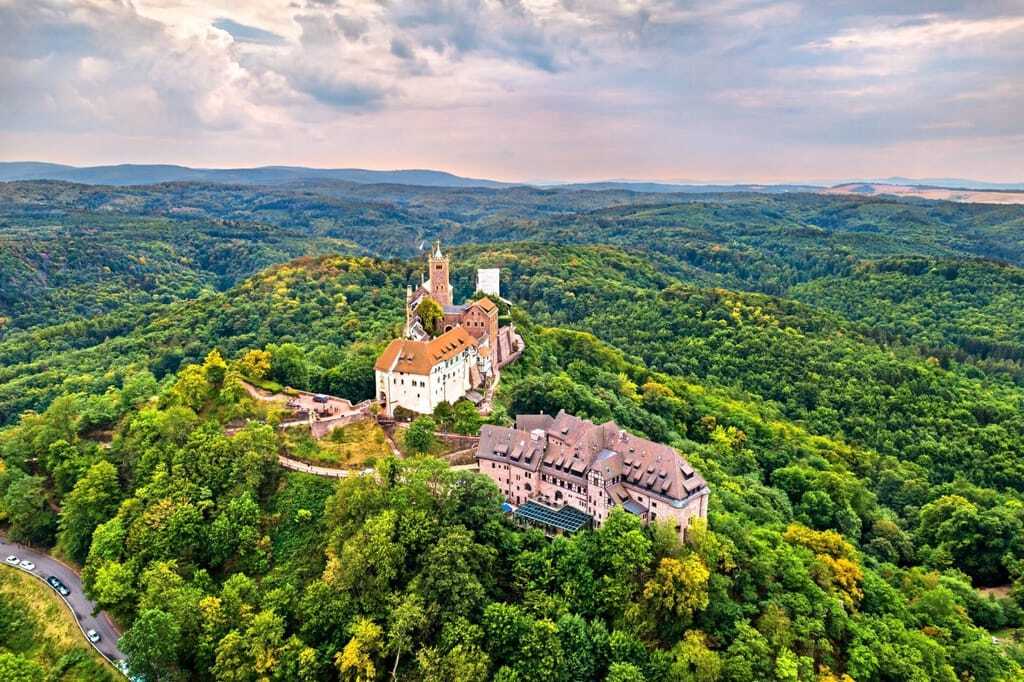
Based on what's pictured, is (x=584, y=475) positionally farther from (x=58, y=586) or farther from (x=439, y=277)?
(x=58, y=586)

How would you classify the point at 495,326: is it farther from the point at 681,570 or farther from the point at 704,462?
the point at 681,570

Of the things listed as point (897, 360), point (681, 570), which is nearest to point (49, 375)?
point (681, 570)

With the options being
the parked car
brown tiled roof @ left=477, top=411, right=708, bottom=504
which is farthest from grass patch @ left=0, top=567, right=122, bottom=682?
brown tiled roof @ left=477, top=411, right=708, bottom=504

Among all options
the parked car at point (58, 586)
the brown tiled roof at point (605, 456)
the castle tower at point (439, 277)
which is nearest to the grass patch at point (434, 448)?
the brown tiled roof at point (605, 456)

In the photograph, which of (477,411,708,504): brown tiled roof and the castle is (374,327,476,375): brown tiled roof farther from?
(477,411,708,504): brown tiled roof

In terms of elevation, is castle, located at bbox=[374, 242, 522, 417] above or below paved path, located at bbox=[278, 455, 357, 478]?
above

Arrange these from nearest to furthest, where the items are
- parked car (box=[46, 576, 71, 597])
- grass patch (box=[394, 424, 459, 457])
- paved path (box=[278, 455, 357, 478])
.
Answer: parked car (box=[46, 576, 71, 597]) → paved path (box=[278, 455, 357, 478]) → grass patch (box=[394, 424, 459, 457])
